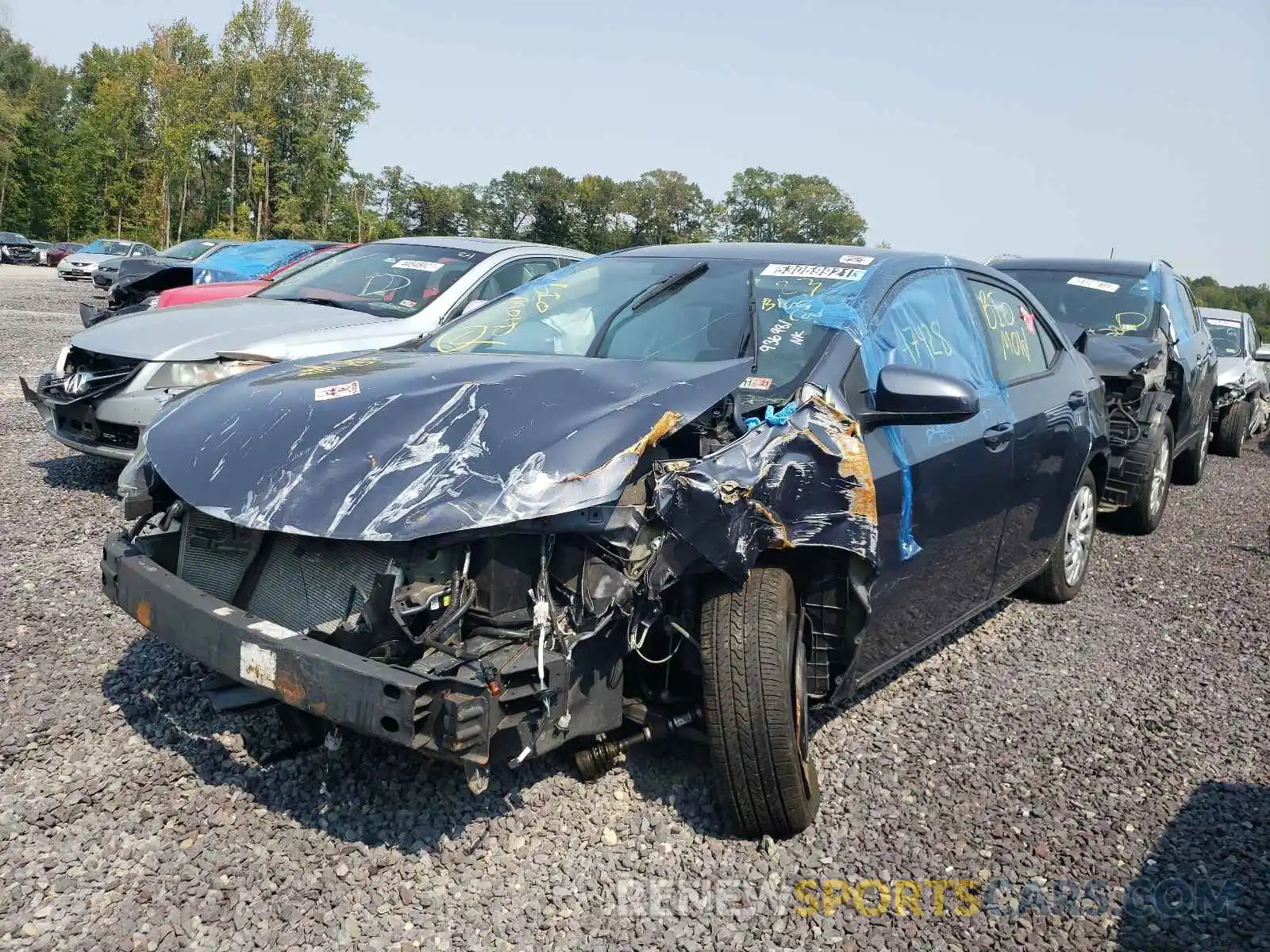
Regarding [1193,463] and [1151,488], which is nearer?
[1151,488]

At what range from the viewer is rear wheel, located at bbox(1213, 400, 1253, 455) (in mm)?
11516

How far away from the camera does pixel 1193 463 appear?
9.29 m

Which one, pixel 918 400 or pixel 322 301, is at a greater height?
pixel 918 400

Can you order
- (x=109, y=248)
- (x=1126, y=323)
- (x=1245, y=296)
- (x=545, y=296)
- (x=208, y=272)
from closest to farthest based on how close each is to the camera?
(x=545, y=296)
(x=1126, y=323)
(x=208, y=272)
(x=1245, y=296)
(x=109, y=248)

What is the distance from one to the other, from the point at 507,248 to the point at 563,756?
194 inches

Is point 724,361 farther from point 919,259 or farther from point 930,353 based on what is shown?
point 919,259

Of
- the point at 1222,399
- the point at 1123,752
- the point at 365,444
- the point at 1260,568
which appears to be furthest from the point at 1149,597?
the point at 1222,399

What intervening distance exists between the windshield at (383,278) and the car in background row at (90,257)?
2760 centimetres

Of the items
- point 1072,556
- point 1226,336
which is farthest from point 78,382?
point 1226,336

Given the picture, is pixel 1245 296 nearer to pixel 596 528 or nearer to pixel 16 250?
pixel 596 528

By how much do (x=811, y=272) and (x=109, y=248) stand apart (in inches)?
1469

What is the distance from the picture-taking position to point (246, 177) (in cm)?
5266

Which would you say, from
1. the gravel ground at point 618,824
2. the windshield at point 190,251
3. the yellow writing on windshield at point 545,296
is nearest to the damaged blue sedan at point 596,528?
the gravel ground at point 618,824

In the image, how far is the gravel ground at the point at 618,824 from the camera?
8.80ft
